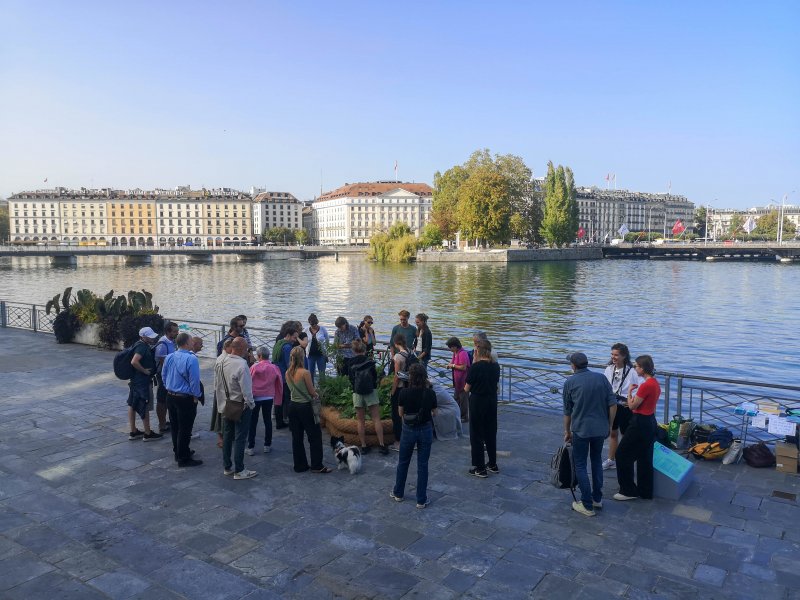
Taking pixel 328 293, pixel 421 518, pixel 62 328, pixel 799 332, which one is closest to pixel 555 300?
pixel 799 332

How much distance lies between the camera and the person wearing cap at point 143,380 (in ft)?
30.3

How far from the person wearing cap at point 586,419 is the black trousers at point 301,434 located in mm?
3213

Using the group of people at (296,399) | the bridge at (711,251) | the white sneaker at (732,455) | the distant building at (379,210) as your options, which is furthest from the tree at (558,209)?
the white sneaker at (732,455)

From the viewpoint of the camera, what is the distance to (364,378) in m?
8.42

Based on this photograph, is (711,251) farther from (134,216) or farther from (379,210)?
(134,216)

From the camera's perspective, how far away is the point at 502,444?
30.7 feet

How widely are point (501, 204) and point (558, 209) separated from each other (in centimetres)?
1696

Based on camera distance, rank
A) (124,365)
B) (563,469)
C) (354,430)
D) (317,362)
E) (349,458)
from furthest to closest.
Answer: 1. (317,362)
2. (124,365)
3. (354,430)
4. (349,458)
5. (563,469)

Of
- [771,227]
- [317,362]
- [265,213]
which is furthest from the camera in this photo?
[265,213]

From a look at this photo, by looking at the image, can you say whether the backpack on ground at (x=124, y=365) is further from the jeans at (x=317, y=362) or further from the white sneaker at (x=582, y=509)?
the white sneaker at (x=582, y=509)

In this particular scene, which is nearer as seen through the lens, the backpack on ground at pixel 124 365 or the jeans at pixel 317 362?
the backpack on ground at pixel 124 365

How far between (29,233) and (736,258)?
565 ft

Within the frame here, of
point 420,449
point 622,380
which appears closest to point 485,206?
point 622,380

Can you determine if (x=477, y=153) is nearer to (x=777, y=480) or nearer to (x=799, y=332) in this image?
(x=799, y=332)
